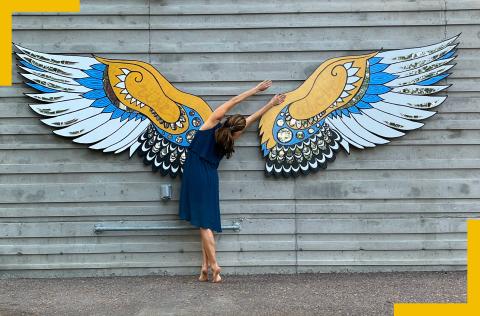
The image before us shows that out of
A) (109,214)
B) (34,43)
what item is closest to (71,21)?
(34,43)

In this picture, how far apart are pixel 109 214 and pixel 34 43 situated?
6.96 feet

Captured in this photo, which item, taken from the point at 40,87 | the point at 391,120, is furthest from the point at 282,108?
the point at 40,87

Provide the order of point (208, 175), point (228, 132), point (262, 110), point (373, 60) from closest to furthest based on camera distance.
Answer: point (228, 132)
point (208, 175)
point (262, 110)
point (373, 60)

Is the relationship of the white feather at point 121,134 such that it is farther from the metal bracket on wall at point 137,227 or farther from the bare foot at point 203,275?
the bare foot at point 203,275

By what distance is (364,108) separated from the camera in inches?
215

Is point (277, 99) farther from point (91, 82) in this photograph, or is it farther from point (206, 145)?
point (91, 82)

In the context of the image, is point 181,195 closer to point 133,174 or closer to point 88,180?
point 133,174

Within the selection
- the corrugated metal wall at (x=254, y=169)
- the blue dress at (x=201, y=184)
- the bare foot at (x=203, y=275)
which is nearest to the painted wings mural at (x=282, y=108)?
the corrugated metal wall at (x=254, y=169)

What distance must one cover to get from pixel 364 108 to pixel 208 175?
1.91m

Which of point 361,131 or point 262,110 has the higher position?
point 262,110

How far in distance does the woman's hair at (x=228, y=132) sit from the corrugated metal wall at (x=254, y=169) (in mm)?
335

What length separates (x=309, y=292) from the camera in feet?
15.9

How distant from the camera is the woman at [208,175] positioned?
5164 millimetres

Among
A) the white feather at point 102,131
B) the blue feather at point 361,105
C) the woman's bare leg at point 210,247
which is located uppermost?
the blue feather at point 361,105
